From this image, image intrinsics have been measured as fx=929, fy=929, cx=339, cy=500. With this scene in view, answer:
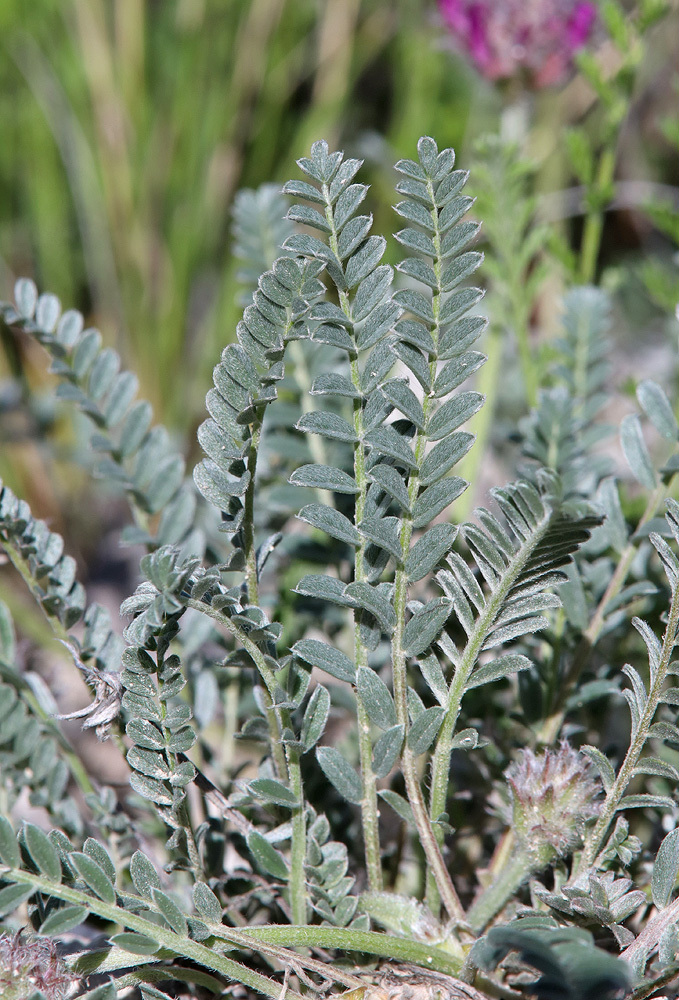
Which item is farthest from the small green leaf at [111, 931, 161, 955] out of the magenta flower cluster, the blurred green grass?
the blurred green grass

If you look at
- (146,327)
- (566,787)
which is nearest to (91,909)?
(566,787)

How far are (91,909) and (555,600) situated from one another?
0.27m

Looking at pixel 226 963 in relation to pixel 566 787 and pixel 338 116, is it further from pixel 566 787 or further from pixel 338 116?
pixel 338 116

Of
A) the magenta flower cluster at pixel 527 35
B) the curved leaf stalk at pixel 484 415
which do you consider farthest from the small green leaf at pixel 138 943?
the magenta flower cluster at pixel 527 35

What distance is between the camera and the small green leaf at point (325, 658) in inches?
19.0

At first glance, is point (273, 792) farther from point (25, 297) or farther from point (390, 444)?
point (25, 297)

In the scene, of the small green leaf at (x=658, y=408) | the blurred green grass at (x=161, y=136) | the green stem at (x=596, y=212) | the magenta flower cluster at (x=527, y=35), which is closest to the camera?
the small green leaf at (x=658, y=408)

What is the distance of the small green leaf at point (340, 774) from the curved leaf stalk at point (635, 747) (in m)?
0.13

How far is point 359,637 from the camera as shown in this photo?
1.64ft

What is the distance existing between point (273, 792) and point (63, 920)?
0.11 metres

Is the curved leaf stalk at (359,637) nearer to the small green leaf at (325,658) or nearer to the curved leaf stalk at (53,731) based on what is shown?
the small green leaf at (325,658)

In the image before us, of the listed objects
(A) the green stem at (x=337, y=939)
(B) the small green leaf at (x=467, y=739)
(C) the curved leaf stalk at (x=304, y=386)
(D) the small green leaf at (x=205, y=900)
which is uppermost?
(C) the curved leaf stalk at (x=304, y=386)

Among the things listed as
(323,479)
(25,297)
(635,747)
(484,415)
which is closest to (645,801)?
(635,747)

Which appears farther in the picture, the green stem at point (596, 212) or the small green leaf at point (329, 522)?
the green stem at point (596, 212)
